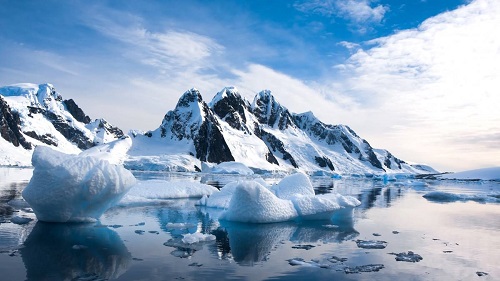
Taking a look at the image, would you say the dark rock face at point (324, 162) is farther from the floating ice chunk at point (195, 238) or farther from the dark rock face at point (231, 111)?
the floating ice chunk at point (195, 238)

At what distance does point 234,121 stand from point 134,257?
498ft

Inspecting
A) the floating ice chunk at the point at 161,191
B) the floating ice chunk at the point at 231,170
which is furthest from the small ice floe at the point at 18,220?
the floating ice chunk at the point at 231,170

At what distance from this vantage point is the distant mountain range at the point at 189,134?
124 meters

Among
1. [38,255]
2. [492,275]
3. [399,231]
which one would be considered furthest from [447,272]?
[38,255]

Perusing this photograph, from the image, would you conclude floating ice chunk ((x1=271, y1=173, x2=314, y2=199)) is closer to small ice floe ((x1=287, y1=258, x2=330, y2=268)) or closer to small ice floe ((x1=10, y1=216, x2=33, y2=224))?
small ice floe ((x1=287, y1=258, x2=330, y2=268))

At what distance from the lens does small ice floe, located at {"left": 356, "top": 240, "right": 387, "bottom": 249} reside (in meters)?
13.2

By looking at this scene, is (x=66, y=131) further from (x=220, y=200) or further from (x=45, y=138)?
(x=220, y=200)

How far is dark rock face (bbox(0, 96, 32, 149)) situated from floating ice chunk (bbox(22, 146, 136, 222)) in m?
124

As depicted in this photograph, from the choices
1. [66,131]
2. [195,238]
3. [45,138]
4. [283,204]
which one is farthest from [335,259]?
[66,131]

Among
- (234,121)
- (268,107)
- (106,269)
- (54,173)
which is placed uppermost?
(268,107)

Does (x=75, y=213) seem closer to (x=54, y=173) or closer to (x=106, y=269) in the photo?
(x=54, y=173)

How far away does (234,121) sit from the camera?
16175 centimetres

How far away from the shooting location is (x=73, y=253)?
10516 millimetres

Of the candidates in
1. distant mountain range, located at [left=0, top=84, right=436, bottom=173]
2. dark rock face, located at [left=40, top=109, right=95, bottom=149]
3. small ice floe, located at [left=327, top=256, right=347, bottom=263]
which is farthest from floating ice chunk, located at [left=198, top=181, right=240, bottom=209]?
dark rock face, located at [left=40, top=109, right=95, bottom=149]
